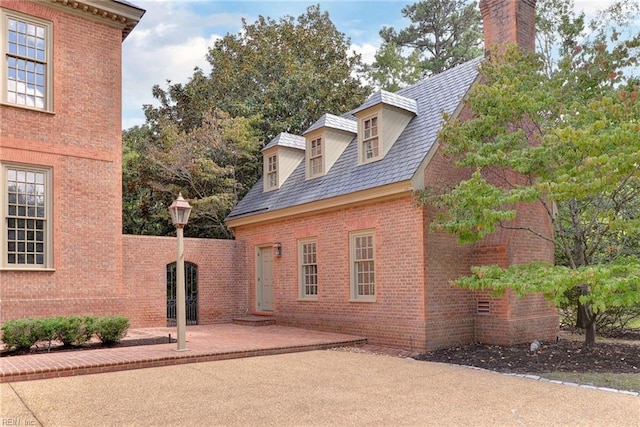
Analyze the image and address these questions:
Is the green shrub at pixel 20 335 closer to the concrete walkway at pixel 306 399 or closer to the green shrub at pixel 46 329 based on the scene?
the green shrub at pixel 46 329

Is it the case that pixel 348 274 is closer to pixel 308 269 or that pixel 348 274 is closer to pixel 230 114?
pixel 308 269

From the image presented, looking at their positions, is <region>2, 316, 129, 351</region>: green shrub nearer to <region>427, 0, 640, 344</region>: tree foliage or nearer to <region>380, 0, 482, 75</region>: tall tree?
<region>427, 0, 640, 344</region>: tree foliage

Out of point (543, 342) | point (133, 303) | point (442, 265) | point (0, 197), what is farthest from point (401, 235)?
point (0, 197)

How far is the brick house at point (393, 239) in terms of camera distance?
35.4ft

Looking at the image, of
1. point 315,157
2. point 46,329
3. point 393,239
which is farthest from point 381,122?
point 46,329

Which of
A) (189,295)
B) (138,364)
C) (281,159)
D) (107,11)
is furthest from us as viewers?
(281,159)

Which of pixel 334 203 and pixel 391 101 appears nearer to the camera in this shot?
pixel 391 101

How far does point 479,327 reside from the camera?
11.4 meters

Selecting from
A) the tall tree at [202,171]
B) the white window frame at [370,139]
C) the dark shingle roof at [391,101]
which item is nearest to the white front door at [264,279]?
the tall tree at [202,171]

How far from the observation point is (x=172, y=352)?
9383mm

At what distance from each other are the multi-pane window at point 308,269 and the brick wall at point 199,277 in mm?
3014

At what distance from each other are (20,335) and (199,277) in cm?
651

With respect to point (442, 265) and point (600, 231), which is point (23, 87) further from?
point (600, 231)

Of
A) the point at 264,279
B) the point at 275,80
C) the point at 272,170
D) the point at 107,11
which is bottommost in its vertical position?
the point at 264,279
